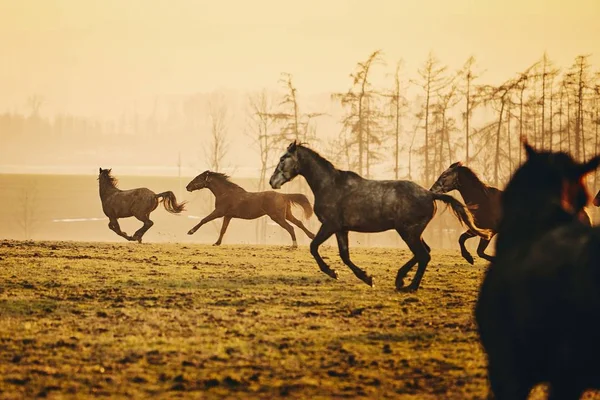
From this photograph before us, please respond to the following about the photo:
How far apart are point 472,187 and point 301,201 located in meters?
7.48

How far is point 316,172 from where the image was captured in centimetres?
1552

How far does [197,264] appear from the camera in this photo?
1977 centimetres

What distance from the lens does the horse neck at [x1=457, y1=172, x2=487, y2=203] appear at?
18.7 metres

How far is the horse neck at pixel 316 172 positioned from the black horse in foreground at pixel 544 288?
928 centimetres

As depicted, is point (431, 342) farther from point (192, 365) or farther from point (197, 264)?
point (197, 264)

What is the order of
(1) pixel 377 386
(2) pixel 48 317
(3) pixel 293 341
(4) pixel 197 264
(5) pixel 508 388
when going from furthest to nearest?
(4) pixel 197 264
(2) pixel 48 317
(3) pixel 293 341
(1) pixel 377 386
(5) pixel 508 388

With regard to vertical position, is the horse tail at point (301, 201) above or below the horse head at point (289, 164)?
below

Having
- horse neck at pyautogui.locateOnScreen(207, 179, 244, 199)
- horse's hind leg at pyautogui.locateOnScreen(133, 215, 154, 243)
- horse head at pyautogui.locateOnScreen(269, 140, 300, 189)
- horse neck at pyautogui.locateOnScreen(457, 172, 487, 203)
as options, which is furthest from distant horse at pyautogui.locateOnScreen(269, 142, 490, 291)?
horse's hind leg at pyautogui.locateOnScreen(133, 215, 154, 243)

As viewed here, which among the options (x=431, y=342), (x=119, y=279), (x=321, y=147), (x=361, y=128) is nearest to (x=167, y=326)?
(x=431, y=342)

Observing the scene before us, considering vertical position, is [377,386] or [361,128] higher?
[361,128]

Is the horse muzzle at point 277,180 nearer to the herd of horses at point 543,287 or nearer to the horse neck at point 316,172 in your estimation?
the horse neck at point 316,172

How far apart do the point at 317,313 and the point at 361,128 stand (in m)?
43.5

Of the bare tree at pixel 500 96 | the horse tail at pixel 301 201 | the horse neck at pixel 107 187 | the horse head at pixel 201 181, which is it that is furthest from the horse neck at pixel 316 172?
the bare tree at pixel 500 96

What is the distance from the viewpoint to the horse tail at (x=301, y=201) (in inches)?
948
